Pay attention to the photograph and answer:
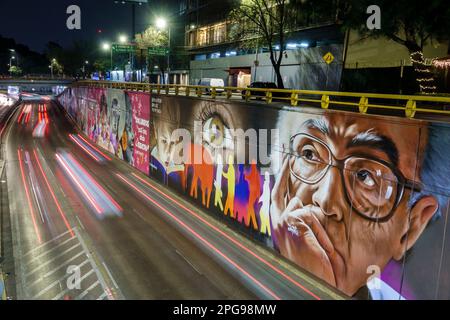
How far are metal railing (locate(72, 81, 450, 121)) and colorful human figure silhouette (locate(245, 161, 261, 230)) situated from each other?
3.81 m

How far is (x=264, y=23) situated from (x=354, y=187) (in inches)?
921

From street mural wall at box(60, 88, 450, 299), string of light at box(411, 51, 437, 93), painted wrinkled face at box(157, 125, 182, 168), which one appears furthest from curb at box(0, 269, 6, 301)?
string of light at box(411, 51, 437, 93)

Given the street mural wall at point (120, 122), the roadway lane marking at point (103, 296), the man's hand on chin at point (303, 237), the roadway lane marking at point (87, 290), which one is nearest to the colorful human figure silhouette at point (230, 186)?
the man's hand on chin at point (303, 237)

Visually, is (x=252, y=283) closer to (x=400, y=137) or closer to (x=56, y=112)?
(x=400, y=137)

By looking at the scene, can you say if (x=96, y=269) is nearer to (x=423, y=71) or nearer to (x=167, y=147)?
(x=167, y=147)

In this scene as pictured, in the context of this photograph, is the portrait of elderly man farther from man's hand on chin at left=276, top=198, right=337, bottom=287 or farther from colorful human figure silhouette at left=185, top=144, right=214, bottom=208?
colorful human figure silhouette at left=185, top=144, right=214, bottom=208

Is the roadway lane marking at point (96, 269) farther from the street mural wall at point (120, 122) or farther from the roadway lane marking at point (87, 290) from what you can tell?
the street mural wall at point (120, 122)

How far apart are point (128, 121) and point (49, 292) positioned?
25.3 meters

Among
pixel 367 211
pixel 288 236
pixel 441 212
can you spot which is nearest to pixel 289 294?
pixel 288 236

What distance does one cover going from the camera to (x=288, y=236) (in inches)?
650

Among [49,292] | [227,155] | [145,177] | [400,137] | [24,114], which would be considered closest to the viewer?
[400,137]

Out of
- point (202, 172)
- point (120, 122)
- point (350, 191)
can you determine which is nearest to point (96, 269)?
point (202, 172)

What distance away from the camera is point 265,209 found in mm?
18031

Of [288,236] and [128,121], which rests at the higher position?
[128,121]
